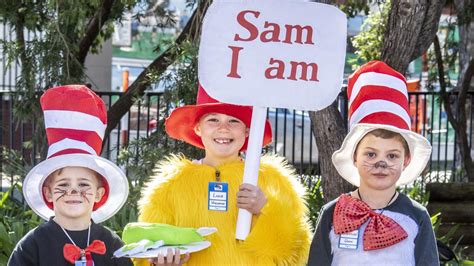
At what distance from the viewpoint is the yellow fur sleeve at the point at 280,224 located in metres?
3.74

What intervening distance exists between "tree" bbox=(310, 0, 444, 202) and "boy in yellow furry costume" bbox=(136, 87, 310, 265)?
2.05m

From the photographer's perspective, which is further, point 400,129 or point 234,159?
point 234,159

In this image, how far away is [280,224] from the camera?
3805 mm

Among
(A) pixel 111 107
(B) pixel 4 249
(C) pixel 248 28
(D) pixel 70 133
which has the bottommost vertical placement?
(B) pixel 4 249

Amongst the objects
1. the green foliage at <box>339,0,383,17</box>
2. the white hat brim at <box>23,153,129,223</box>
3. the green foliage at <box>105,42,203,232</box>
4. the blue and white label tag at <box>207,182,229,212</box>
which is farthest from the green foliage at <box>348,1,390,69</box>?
the white hat brim at <box>23,153,129,223</box>

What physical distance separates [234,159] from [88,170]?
71 centimetres

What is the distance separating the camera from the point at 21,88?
23.2 ft

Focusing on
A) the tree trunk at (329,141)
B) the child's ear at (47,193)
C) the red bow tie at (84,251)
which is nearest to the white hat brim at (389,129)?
the red bow tie at (84,251)

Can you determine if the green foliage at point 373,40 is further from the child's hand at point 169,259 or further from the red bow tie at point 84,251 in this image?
the red bow tie at point 84,251

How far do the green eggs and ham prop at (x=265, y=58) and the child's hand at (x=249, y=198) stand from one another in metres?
0.03

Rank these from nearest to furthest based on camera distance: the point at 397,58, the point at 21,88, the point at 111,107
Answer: the point at 397,58, the point at 21,88, the point at 111,107

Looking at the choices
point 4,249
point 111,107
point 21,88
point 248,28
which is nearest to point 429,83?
point 111,107

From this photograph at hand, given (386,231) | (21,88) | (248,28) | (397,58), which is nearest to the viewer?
(386,231)

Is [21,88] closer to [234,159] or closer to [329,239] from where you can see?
[234,159]
